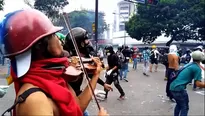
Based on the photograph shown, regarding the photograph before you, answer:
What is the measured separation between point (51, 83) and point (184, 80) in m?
3.68

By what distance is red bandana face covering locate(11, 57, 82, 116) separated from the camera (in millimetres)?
1226

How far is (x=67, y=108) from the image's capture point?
1.26m

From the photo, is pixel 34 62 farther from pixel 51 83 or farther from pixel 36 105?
pixel 36 105

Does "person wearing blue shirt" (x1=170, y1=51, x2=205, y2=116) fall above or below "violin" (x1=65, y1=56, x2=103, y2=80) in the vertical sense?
below

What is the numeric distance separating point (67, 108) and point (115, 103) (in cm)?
582

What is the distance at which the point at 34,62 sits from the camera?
130 cm

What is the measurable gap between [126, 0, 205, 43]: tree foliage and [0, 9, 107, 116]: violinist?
25.4 m

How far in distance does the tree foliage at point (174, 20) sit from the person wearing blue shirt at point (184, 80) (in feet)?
71.7

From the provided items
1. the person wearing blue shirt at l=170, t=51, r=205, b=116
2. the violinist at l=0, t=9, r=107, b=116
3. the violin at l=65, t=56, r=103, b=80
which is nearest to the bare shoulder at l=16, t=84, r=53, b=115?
the violinist at l=0, t=9, r=107, b=116

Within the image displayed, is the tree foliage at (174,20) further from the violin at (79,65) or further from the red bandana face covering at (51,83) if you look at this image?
the red bandana face covering at (51,83)

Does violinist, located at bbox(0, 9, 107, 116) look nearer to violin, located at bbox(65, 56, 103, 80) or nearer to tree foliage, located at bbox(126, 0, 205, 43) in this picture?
violin, located at bbox(65, 56, 103, 80)

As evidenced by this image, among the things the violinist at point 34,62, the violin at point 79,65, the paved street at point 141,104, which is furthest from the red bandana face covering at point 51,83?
the paved street at point 141,104

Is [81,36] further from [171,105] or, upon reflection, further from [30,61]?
[171,105]

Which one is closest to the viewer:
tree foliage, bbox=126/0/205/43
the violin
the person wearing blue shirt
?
the violin
